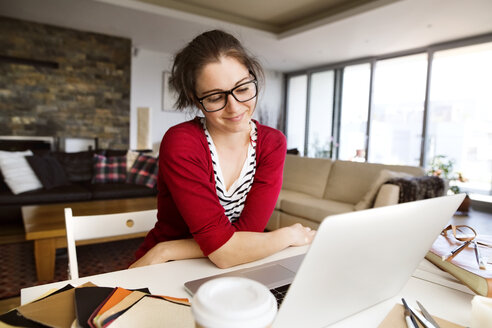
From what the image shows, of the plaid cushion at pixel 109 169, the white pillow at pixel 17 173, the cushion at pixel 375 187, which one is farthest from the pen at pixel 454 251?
the plaid cushion at pixel 109 169

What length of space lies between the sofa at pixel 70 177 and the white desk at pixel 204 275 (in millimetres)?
2808

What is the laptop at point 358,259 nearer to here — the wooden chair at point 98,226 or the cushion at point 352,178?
the wooden chair at point 98,226

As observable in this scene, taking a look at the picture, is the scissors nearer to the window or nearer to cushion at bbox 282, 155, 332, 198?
cushion at bbox 282, 155, 332, 198

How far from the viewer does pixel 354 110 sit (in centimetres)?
681

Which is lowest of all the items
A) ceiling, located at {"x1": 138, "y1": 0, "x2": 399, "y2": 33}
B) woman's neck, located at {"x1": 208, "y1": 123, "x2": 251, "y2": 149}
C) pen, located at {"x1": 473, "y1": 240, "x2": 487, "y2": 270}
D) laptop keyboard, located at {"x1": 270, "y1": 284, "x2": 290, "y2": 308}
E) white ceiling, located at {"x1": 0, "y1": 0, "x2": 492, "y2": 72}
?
laptop keyboard, located at {"x1": 270, "y1": 284, "x2": 290, "y2": 308}

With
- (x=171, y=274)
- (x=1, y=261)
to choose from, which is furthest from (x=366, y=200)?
(x=1, y=261)

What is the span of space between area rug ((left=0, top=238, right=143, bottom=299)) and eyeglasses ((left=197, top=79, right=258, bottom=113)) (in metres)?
1.75

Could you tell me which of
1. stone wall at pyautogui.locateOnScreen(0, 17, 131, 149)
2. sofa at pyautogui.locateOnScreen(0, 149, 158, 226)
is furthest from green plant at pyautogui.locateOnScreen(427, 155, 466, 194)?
stone wall at pyautogui.locateOnScreen(0, 17, 131, 149)

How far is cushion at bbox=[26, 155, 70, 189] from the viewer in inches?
131

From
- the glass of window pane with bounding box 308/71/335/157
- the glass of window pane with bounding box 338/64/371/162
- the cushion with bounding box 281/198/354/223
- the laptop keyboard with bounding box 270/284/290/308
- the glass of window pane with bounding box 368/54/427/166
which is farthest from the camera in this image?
the glass of window pane with bounding box 308/71/335/157

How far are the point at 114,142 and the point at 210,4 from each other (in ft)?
9.25

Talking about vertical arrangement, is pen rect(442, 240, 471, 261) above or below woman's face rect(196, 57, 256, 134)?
below

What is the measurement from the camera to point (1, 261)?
8.06ft

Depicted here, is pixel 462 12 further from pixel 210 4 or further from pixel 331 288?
pixel 331 288
